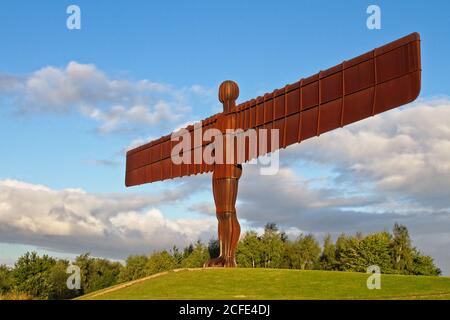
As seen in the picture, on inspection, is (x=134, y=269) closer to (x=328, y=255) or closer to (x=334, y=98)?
(x=328, y=255)

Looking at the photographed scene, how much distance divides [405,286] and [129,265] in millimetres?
56249

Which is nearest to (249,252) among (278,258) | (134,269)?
(278,258)

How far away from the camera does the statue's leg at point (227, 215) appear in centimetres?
1945

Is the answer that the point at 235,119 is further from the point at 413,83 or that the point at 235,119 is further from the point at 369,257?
the point at 369,257

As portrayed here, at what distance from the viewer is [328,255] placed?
192 ft

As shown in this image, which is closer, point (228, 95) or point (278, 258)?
point (228, 95)

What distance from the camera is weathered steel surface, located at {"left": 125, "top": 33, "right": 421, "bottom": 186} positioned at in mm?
14523

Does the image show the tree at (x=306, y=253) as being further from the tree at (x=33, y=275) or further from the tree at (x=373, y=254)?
the tree at (x=33, y=275)

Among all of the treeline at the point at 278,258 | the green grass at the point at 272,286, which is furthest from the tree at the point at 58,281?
the green grass at the point at 272,286

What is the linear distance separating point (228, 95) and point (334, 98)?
5.29 meters

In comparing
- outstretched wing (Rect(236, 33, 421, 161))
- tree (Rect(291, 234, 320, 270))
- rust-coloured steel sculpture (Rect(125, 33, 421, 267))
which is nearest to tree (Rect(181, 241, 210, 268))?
tree (Rect(291, 234, 320, 270))

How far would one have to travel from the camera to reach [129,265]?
68.5m
